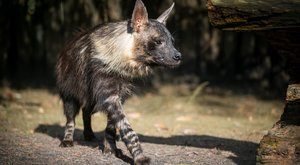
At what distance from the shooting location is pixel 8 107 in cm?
1034

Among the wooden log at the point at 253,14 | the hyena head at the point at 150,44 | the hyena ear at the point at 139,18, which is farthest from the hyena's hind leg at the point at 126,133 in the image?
the wooden log at the point at 253,14

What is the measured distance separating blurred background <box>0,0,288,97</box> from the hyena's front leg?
12.0 ft

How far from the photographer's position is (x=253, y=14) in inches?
209

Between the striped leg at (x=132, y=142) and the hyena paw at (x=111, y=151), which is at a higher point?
the striped leg at (x=132, y=142)

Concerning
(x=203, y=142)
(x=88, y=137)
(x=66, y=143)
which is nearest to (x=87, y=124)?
(x=88, y=137)

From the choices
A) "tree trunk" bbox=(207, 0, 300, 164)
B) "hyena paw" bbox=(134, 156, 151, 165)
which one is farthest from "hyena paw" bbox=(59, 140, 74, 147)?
"tree trunk" bbox=(207, 0, 300, 164)

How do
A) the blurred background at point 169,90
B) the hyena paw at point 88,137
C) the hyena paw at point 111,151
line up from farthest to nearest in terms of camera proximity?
the hyena paw at point 88,137, the blurred background at point 169,90, the hyena paw at point 111,151

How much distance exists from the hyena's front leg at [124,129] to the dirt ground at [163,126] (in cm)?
30

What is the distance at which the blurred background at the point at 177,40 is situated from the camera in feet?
36.9

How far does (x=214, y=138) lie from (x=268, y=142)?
2.49m

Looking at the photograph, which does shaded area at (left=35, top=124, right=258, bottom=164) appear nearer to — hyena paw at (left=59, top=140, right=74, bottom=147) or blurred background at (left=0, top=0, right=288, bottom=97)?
hyena paw at (left=59, top=140, right=74, bottom=147)

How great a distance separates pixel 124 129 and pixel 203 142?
177 cm

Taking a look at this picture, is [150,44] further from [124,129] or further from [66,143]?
[66,143]

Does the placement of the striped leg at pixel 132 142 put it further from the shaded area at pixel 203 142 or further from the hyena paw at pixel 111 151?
the hyena paw at pixel 111 151
